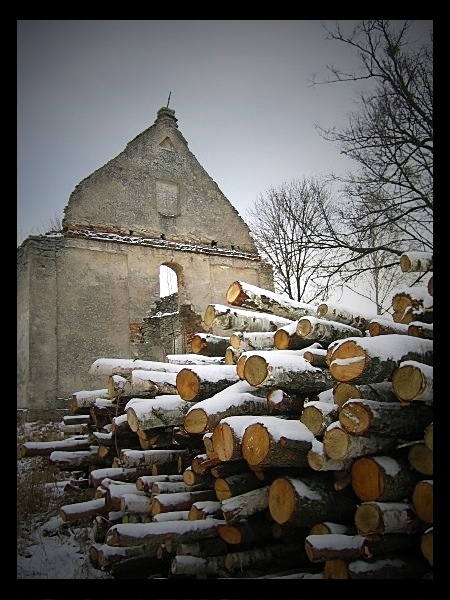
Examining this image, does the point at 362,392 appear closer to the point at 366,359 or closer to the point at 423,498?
the point at 366,359

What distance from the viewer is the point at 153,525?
11.2 ft

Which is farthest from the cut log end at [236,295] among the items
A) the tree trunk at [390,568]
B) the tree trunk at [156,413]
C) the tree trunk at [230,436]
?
the tree trunk at [390,568]

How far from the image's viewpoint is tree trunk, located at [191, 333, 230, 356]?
470cm

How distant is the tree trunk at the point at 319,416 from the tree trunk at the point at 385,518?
1.45 feet

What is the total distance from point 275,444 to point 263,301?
1998 millimetres

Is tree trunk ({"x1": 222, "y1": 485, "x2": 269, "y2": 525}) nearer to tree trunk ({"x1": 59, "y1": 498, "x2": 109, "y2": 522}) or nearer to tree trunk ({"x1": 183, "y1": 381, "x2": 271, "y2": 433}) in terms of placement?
tree trunk ({"x1": 183, "y1": 381, "x2": 271, "y2": 433})

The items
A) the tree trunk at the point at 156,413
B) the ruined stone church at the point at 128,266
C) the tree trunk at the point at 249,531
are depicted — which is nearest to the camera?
the tree trunk at the point at 249,531

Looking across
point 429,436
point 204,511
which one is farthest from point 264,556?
point 429,436

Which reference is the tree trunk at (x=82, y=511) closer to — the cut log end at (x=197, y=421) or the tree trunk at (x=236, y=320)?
the cut log end at (x=197, y=421)

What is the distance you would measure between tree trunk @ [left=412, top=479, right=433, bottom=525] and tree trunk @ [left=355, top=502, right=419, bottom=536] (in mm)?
32

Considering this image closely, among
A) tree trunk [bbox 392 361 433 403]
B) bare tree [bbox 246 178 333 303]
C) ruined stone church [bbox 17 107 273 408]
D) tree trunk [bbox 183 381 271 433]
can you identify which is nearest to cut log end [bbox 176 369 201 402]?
tree trunk [bbox 183 381 271 433]

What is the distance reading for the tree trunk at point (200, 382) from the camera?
3682 millimetres

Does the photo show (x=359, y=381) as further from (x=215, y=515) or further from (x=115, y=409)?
(x=115, y=409)
